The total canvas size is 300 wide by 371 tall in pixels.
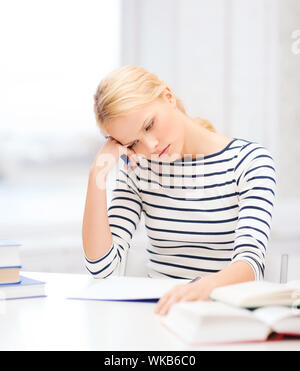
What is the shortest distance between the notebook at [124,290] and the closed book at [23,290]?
0.07 m

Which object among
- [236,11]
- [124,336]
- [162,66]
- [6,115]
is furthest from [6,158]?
[124,336]

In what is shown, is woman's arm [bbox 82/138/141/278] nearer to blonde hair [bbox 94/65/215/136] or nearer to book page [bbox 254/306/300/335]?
blonde hair [bbox 94/65/215/136]

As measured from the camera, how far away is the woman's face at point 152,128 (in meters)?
1.42

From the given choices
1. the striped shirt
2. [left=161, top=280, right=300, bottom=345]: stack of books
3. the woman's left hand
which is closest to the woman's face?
the striped shirt

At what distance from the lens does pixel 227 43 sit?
99.9 inches

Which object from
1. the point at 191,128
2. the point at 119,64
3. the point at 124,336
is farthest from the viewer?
the point at 119,64

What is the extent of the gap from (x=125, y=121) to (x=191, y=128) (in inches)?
9.4

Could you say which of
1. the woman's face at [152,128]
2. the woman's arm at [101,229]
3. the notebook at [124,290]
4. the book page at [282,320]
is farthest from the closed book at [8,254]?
the book page at [282,320]

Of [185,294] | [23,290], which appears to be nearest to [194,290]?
[185,294]

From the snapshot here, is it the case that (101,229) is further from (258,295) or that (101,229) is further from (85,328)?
(258,295)

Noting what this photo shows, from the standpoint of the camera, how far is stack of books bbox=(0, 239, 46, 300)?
117 centimetres

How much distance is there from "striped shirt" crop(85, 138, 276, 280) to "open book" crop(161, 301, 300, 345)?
0.65m
